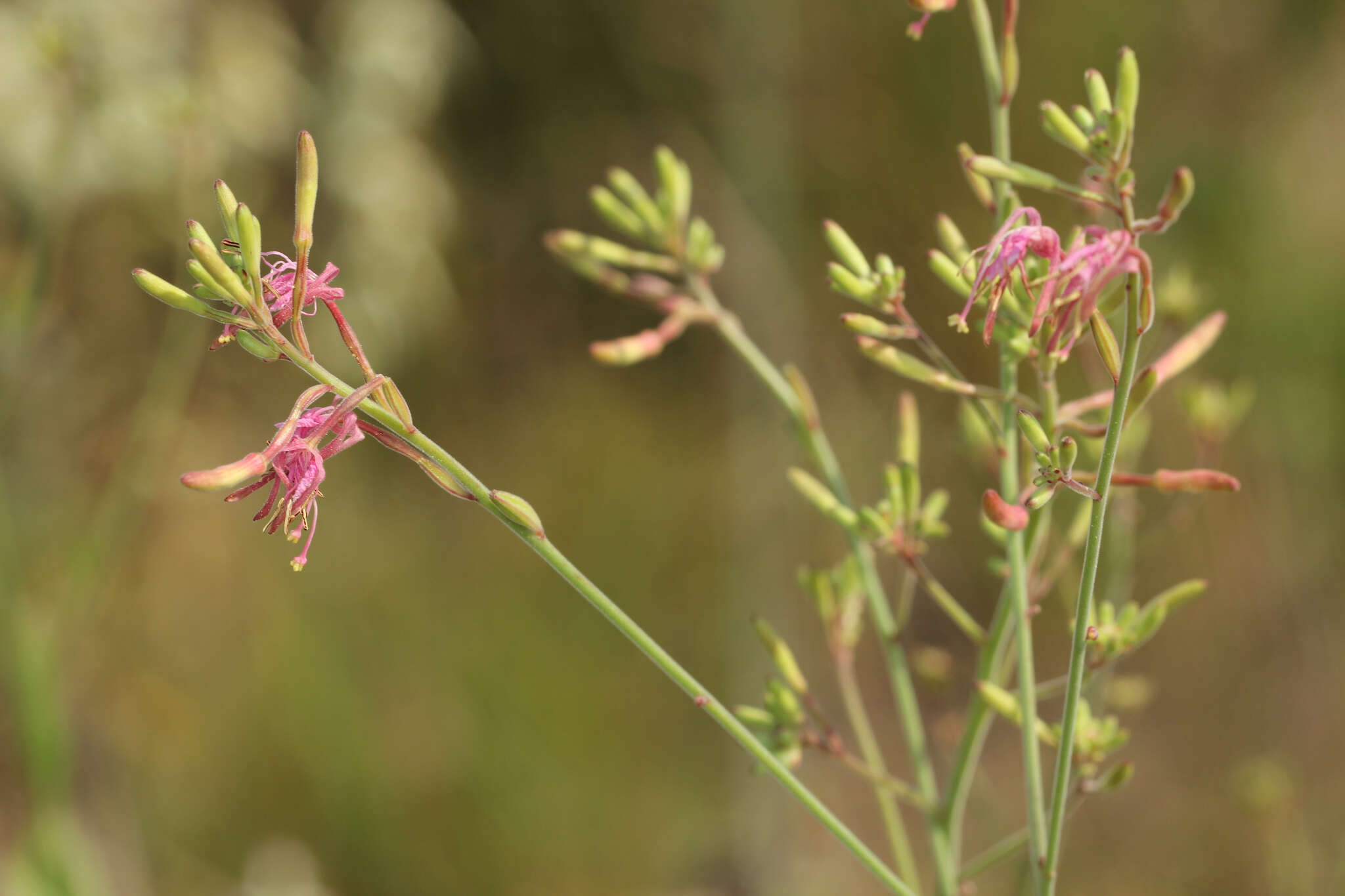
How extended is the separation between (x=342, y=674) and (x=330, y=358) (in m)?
0.73

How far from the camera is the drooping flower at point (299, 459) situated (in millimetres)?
330

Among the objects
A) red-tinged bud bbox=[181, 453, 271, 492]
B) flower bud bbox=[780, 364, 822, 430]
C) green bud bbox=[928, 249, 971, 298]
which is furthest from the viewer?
flower bud bbox=[780, 364, 822, 430]

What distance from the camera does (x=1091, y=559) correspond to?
1.12 feet

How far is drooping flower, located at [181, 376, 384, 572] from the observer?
0.33 meters

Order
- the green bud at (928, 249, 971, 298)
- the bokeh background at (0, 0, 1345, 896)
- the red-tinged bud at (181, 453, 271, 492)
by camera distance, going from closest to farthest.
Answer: the red-tinged bud at (181, 453, 271, 492) < the green bud at (928, 249, 971, 298) < the bokeh background at (0, 0, 1345, 896)

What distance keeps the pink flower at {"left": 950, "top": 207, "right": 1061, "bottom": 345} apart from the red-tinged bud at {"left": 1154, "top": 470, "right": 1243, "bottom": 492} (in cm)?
11

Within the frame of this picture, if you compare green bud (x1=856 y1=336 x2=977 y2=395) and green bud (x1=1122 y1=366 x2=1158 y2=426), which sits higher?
green bud (x1=856 y1=336 x2=977 y2=395)

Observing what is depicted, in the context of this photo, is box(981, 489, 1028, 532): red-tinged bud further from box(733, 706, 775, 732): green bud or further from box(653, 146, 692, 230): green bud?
box(653, 146, 692, 230): green bud

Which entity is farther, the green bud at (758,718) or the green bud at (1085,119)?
the green bud at (758,718)

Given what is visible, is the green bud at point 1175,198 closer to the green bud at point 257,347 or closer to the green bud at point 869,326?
the green bud at point 869,326

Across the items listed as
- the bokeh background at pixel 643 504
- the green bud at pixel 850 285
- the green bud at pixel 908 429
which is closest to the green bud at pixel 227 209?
the green bud at pixel 850 285

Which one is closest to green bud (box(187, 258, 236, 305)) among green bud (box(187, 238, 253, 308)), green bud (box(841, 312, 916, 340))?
green bud (box(187, 238, 253, 308))

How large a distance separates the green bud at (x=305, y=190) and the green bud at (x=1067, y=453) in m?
0.28

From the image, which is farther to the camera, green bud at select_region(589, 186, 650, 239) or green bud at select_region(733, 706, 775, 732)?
green bud at select_region(589, 186, 650, 239)
